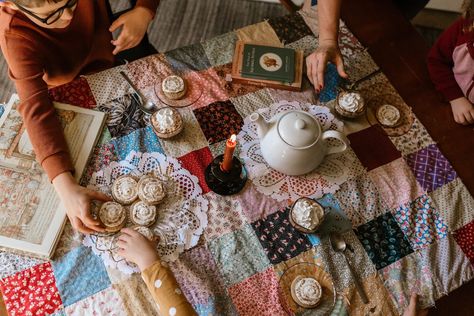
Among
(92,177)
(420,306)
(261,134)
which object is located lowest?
(420,306)

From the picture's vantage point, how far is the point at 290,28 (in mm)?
1183

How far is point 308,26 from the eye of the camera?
1.19 metres

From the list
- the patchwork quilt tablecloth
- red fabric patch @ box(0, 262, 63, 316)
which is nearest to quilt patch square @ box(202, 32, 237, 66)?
the patchwork quilt tablecloth

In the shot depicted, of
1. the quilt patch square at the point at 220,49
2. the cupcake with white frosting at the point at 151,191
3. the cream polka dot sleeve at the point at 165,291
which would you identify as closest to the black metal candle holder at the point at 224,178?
the cupcake with white frosting at the point at 151,191

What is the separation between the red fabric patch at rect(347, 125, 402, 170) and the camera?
1020mm

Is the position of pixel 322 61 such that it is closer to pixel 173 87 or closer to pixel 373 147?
pixel 373 147

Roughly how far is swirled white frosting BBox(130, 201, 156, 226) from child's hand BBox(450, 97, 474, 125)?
0.87 m

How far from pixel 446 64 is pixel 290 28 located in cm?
48

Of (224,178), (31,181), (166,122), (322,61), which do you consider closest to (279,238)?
(224,178)

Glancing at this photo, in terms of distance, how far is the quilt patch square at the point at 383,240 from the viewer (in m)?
0.91

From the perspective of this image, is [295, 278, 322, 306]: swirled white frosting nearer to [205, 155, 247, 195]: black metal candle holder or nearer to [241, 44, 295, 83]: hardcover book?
[205, 155, 247, 195]: black metal candle holder

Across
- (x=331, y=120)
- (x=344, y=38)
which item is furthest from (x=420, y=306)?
(x=344, y=38)

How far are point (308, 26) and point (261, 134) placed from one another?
469mm

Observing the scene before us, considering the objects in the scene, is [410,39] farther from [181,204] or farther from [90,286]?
[90,286]
